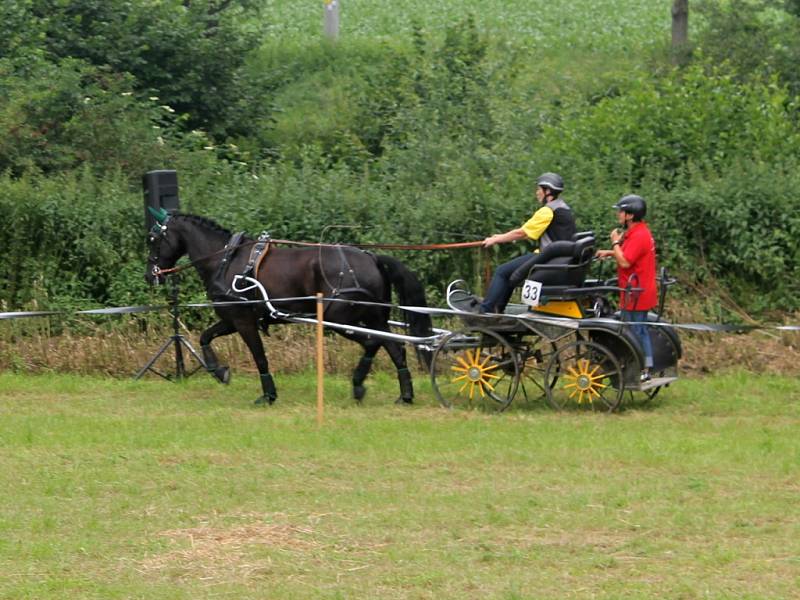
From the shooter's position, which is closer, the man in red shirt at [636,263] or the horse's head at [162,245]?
the man in red shirt at [636,263]

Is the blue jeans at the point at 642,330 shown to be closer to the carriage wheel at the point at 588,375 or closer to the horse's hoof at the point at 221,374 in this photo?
the carriage wheel at the point at 588,375

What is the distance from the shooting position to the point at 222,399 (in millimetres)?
14422

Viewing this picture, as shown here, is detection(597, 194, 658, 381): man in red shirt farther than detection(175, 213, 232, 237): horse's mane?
No

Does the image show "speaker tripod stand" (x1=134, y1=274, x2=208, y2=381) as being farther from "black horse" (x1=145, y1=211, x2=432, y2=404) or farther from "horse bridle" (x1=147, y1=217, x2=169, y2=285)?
"black horse" (x1=145, y1=211, x2=432, y2=404)

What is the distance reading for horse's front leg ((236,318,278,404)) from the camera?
13.9 metres

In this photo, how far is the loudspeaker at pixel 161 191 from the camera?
50.3ft

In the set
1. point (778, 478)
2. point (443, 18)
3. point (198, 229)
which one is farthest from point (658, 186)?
point (443, 18)

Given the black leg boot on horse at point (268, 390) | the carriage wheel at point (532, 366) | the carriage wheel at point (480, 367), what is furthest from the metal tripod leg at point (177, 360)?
the carriage wheel at point (532, 366)

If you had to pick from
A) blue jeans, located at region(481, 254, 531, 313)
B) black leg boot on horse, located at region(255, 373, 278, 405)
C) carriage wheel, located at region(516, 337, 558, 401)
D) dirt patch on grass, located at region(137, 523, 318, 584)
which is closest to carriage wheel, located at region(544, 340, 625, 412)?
carriage wheel, located at region(516, 337, 558, 401)

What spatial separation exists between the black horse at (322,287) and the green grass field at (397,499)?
1.56 ft

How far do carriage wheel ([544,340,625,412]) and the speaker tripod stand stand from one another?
3.91m

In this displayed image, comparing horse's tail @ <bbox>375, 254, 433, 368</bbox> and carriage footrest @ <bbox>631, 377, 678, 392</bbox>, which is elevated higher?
horse's tail @ <bbox>375, 254, 433, 368</bbox>

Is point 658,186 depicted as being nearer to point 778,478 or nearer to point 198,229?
point 198,229

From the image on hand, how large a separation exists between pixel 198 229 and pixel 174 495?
465 cm
